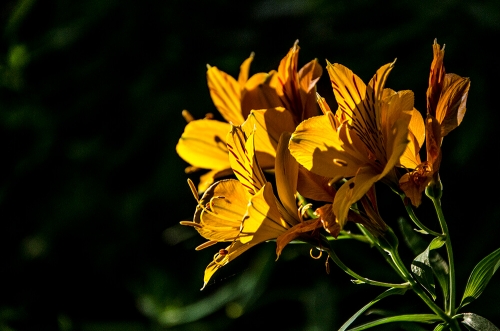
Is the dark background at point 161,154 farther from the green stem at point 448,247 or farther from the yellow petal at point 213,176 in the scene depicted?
the green stem at point 448,247

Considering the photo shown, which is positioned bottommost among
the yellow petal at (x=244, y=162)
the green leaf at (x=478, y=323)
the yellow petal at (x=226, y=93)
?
the green leaf at (x=478, y=323)

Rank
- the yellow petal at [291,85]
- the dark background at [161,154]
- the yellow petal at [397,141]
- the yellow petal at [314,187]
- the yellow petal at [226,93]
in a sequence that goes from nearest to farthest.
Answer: the yellow petal at [397,141], the yellow petal at [314,187], the yellow petal at [291,85], the yellow petal at [226,93], the dark background at [161,154]

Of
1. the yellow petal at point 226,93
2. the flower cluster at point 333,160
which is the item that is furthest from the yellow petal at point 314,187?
the yellow petal at point 226,93

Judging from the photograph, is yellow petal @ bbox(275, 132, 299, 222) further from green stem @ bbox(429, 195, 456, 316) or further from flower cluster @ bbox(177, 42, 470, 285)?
green stem @ bbox(429, 195, 456, 316)

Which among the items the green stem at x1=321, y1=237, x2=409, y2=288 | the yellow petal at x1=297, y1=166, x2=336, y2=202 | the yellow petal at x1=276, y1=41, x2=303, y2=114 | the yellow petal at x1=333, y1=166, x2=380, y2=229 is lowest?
the green stem at x1=321, y1=237, x2=409, y2=288

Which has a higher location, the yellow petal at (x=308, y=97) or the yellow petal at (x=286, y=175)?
the yellow petal at (x=308, y=97)

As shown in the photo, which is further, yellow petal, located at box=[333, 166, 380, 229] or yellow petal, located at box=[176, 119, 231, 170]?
yellow petal, located at box=[176, 119, 231, 170]

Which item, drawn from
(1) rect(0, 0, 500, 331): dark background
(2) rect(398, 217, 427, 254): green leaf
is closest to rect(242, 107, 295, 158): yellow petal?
(2) rect(398, 217, 427, 254): green leaf
